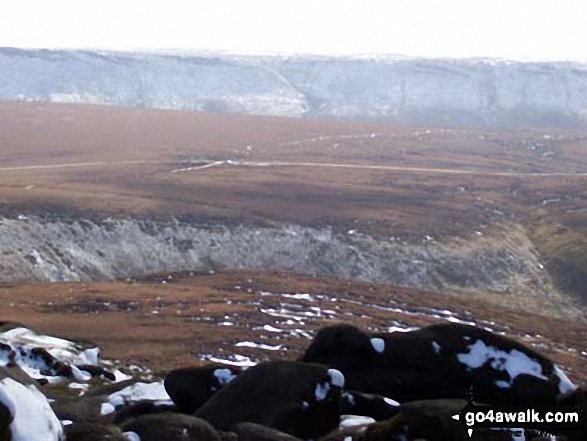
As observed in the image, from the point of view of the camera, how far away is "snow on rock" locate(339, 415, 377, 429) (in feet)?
68.8

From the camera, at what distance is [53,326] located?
45938 millimetres

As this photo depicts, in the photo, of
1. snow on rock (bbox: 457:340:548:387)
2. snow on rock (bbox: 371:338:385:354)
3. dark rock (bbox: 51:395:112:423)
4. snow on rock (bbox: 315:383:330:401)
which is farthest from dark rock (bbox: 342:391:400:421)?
dark rock (bbox: 51:395:112:423)

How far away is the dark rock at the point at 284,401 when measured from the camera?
20.7 metres

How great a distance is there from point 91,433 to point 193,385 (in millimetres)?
5903

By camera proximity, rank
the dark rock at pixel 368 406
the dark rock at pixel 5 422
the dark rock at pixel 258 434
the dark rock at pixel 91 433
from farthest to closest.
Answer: the dark rock at pixel 368 406, the dark rock at pixel 258 434, the dark rock at pixel 91 433, the dark rock at pixel 5 422

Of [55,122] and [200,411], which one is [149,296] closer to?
[200,411]

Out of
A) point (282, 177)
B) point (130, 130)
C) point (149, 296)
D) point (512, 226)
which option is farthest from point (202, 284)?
point (130, 130)

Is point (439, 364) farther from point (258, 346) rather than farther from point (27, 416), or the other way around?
point (258, 346)

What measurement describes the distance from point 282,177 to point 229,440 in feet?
298

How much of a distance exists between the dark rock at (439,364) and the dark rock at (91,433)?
7.26 m

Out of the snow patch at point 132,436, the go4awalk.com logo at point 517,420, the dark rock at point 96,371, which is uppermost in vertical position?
the go4awalk.com logo at point 517,420

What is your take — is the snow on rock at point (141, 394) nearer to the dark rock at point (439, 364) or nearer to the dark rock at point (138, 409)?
the dark rock at point (138, 409)

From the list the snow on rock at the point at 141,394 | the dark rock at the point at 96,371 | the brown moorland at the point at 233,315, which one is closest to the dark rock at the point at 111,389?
the snow on rock at the point at 141,394

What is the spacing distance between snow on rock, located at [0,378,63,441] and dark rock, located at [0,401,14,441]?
0.06 meters
